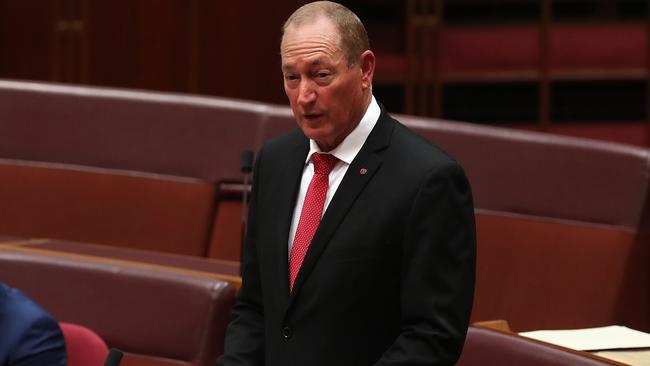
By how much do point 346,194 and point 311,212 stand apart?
0.02 meters

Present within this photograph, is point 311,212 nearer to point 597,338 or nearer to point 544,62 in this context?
point 597,338

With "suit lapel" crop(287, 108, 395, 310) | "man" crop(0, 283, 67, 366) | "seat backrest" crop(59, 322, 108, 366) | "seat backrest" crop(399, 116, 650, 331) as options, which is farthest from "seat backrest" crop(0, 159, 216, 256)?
"suit lapel" crop(287, 108, 395, 310)

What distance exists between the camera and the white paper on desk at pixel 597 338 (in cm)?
86

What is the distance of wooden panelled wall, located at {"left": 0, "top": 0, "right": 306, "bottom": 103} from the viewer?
1.80 meters

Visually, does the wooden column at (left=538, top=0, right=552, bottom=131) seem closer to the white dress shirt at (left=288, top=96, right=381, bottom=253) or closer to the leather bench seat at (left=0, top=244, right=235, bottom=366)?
the leather bench seat at (left=0, top=244, right=235, bottom=366)

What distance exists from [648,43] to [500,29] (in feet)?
0.98

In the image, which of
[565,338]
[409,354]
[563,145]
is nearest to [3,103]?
[563,145]

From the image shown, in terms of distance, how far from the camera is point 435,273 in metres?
0.62

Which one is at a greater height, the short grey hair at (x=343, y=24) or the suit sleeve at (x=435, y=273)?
the short grey hair at (x=343, y=24)

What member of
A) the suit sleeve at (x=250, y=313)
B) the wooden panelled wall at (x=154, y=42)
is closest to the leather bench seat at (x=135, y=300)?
the suit sleeve at (x=250, y=313)

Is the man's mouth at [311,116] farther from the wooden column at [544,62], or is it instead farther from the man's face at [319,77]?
the wooden column at [544,62]

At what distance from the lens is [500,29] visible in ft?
6.59

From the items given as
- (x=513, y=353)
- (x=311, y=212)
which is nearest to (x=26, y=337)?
(x=311, y=212)

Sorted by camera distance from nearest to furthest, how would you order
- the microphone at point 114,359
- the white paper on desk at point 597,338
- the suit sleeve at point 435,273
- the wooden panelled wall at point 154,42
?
1. the suit sleeve at point 435,273
2. the microphone at point 114,359
3. the white paper on desk at point 597,338
4. the wooden panelled wall at point 154,42
